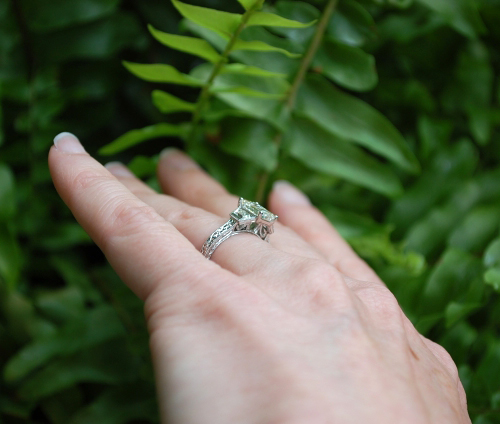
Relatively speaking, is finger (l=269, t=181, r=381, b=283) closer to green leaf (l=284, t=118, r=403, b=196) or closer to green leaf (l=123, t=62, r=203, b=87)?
green leaf (l=284, t=118, r=403, b=196)

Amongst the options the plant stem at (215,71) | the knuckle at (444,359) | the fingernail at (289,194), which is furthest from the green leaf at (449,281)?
the plant stem at (215,71)

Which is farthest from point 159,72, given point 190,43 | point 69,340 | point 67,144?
point 69,340

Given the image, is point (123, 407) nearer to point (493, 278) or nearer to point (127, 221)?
point (127, 221)

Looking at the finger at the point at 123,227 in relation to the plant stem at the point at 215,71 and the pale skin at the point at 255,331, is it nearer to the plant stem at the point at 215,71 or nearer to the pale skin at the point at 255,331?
the pale skin at the point at 255,331

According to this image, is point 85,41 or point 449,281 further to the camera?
point 85,41

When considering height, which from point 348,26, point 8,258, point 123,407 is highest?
point 348,26

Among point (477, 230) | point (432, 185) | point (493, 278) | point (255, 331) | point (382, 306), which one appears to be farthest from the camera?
point (432, 185)

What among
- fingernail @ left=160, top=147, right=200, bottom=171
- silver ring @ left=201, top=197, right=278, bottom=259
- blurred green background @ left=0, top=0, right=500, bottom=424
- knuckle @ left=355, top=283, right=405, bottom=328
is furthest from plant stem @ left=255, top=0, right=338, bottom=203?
knuckle @ left=355, top=283, right=405, bottom=328
